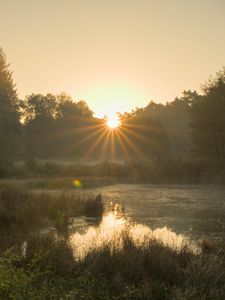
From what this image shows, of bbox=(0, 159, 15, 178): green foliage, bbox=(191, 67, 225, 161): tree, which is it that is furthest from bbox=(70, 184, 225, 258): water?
bbox=(191, 67, 225, 161): tree

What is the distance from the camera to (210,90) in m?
58.6

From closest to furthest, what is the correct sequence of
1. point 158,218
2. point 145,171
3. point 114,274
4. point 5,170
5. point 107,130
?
point 114,274 → point 158,218 → point 5,170 → point 145,171 → point 107,130

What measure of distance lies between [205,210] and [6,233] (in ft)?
47.2

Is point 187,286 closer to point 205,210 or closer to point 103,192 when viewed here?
point 205,210

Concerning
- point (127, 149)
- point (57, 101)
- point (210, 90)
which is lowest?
point (127, 149)

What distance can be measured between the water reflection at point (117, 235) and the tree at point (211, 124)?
3355 cm

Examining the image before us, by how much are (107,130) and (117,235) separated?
82989 millimetres

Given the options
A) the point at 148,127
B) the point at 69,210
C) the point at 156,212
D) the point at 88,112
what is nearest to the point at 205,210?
the point at 156,212

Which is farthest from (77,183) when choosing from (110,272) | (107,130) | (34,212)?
(107,130)

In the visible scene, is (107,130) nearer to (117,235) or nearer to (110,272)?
(117,235)

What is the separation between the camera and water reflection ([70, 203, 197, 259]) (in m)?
14.8

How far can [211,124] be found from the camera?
188ft

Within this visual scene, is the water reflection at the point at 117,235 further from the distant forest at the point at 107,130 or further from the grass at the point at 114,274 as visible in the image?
the distant forest at the point at 107,130

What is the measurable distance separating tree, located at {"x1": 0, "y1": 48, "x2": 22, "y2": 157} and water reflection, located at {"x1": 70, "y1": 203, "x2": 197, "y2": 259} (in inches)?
1530
